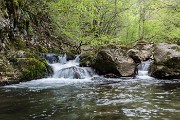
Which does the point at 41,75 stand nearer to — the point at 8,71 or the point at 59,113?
the point at 8,71

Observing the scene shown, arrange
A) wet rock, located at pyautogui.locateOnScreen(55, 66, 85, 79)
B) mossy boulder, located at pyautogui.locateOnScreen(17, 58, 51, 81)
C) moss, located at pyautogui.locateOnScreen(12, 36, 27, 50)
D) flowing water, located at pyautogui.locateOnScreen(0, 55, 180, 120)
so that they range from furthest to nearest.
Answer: moss, located at pyautogui.locateOnScreen(12, 36, 27, 50) → wet rock, located at pyautogui.locateOnScreen(55, 66, 85, 79) → mossy boulder, located at pyautogui.locateOnScreen(17, 58, 51, 81) → flowing water, located at pyautogui.locateOnScreen(0, 55, 180, 120)

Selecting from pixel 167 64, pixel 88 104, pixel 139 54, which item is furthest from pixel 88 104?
pixel 139 54

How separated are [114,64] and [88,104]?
24.4 feet

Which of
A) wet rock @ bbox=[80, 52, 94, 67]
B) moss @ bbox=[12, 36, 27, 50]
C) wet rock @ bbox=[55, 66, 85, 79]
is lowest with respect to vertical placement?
wet rock @ bbox=[55, 66, 85, 79]

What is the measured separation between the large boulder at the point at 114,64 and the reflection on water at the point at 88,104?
443 cm

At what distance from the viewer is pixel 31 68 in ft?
43.6

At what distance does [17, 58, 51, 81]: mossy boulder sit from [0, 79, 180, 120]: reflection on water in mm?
2629

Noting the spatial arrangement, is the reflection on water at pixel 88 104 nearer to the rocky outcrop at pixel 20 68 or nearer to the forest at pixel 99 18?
the rocky outcrop at pixel 20 68

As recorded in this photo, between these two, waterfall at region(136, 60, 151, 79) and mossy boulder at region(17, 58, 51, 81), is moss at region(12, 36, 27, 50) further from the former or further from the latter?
waterfall at region(136, 60, 151, 79)

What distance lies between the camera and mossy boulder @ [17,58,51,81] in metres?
12.9

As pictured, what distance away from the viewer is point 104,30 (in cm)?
2177

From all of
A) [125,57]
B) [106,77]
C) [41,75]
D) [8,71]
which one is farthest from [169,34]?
[8,71]

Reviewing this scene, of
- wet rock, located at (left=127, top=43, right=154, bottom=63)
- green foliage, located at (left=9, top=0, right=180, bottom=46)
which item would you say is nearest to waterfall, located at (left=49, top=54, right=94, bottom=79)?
green foliage, located at (left=9, top=0, right=180, bottom=46)

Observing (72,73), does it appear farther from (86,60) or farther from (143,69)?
(143,69)
